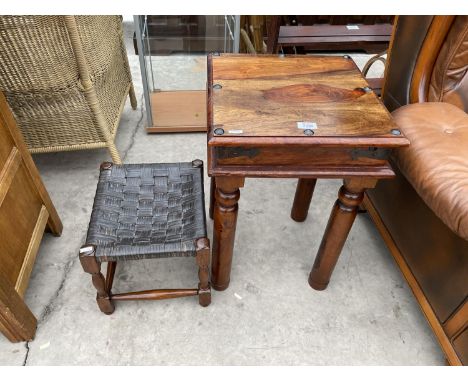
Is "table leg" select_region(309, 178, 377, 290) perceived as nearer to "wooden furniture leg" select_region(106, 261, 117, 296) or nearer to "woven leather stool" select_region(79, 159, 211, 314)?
"woven leather stool" select_region(79, 159, 211, 314)

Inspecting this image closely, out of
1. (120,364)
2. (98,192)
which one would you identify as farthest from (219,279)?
(98,192)

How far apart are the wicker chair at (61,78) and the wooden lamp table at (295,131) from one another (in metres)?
0.70

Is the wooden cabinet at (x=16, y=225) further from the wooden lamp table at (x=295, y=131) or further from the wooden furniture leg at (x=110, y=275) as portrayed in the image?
the wooden lamp table at (x=295, y=131)

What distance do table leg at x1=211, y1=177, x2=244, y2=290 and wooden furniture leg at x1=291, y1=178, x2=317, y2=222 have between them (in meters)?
0.53

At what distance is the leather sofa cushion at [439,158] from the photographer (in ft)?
3.43

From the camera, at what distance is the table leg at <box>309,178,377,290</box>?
1.13 meters

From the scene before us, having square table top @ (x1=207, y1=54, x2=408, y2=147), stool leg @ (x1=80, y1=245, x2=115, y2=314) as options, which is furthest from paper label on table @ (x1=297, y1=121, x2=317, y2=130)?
stool leg @ (x1=80, y1=245, x2=115, y2=314)

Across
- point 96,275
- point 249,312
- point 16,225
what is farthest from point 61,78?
point 249,312

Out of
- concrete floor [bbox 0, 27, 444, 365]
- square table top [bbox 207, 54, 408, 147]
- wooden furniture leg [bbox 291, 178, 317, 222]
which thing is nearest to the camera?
square table top [bbox 207, 54, 408, 147]

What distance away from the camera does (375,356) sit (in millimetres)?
1354

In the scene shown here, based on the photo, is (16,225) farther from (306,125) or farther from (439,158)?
(439,158)

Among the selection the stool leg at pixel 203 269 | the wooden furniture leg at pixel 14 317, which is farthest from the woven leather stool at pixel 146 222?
the wooden furniture leg at pixel 14 317

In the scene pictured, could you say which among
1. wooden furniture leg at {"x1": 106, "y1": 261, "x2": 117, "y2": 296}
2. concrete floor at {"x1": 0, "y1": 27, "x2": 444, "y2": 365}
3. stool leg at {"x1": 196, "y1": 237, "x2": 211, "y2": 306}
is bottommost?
concrete floor at {"x1": 0, "y1": 27, "x2": 444, "y2": 365}

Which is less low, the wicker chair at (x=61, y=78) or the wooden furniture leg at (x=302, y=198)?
the wicker chair at (x=61, y=78)
